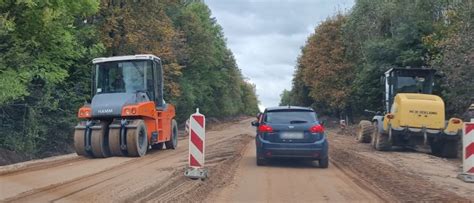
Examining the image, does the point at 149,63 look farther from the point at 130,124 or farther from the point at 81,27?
the point at 81,27

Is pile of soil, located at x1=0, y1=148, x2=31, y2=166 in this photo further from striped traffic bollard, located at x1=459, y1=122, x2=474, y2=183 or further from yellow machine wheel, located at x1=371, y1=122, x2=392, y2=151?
striped traffic bollard, located at x1=459, y1=122, x2=474, y2=183

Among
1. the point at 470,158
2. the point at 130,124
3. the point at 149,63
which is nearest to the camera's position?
the point at 470,158

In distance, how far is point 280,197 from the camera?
32.8 ft

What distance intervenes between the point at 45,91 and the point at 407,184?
54.6 ft

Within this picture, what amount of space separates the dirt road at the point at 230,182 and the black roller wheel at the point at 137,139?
489 mm

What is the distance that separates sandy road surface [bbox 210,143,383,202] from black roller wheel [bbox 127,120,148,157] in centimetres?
349

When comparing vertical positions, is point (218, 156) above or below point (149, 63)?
below

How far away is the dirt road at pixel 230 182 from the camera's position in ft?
32.4

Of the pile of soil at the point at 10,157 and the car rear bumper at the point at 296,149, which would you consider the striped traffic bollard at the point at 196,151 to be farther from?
Result: the pile of soil at the point at 10,157

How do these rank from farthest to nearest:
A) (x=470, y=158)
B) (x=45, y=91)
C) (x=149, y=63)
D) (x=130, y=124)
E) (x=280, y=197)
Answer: (x=45, y=91), (x=149, y=63), (x=130, y=124), (x=470, y=158), (x=280, y=197)

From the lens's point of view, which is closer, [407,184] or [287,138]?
[407,184]

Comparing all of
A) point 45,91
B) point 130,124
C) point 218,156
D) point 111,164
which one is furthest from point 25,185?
point 45,91

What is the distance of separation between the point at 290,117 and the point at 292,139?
0.70m

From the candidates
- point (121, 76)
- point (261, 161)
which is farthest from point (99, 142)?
point (261, 161)
